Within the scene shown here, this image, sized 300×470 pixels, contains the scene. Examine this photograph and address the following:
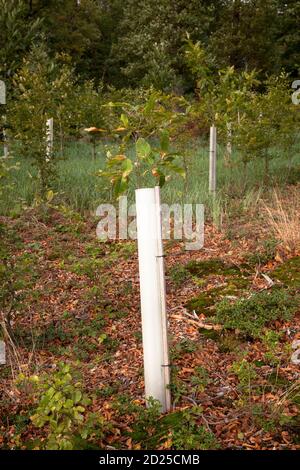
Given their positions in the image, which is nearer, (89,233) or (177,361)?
(177,361)

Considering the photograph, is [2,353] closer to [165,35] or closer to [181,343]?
[181,343]

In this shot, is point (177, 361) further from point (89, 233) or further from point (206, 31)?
point (206, 31)

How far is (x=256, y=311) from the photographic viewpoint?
11.3 feet

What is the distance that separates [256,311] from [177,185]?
4.18 m

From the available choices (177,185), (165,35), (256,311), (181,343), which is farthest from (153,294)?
(165,35)

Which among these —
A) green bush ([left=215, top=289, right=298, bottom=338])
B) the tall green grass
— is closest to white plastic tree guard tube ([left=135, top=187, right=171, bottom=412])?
green bush ([left=215, top=289, right=298, bottom=338])

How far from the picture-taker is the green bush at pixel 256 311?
10.8ft

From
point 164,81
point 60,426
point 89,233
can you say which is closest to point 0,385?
point 60,426

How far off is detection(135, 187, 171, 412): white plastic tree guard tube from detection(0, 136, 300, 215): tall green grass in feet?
10.2

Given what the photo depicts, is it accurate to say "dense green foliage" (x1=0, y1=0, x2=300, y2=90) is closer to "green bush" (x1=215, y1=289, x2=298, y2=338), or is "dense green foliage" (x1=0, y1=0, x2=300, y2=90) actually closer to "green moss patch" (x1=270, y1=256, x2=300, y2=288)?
"green moss patch" (x1=270, y1=256, x2=300, y2=288)

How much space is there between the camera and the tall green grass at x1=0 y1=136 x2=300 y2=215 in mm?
6574

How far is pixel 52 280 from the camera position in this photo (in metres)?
4.59
